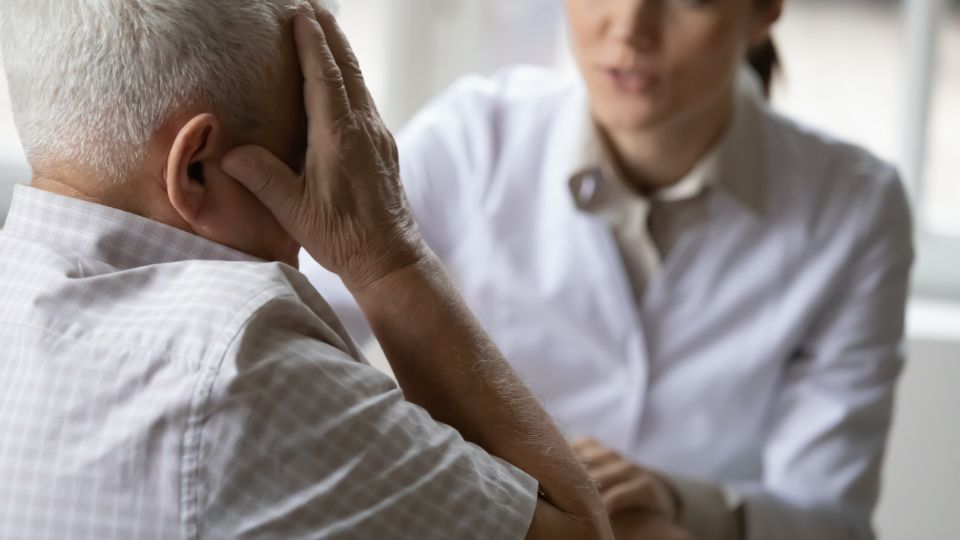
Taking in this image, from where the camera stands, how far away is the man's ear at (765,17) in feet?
5.46

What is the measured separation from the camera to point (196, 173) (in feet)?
2.66

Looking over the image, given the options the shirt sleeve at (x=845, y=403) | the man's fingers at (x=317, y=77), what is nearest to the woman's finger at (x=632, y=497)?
the shirt sleeve at (x=845, y=403)

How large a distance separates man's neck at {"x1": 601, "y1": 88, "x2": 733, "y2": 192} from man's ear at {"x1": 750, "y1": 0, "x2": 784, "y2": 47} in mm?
96

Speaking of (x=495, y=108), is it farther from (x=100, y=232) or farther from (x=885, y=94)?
(x=885, y=94)

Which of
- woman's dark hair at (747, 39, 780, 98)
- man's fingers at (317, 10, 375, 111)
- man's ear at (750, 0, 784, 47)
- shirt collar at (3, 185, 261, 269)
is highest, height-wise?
man's fingers at (317, 10, 375, 111)

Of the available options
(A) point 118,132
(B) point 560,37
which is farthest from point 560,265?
(B) point 560,37

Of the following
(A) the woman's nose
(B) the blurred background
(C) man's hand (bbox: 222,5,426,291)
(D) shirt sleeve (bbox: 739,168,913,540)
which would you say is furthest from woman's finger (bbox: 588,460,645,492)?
(B) the blurred background

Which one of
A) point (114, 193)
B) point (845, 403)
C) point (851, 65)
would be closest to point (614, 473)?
point (845, 403)

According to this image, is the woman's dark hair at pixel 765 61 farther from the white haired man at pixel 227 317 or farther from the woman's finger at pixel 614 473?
the white haired man at pixel 227 317

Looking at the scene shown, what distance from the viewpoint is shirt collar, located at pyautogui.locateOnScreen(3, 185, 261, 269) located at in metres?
0.79

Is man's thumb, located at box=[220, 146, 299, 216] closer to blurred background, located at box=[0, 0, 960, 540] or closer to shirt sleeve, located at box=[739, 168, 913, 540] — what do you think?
shirt sleeve, located at box=[739, 168, 913, 540]

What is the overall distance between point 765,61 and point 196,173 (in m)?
1.26

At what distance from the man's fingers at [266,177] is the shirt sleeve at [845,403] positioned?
90cm

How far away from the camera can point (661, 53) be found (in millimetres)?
1557
